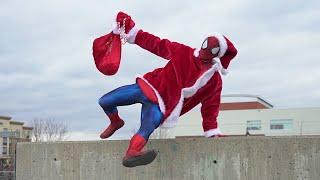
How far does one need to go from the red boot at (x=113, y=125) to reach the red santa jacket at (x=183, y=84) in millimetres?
451

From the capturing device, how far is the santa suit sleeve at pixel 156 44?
4816 mm

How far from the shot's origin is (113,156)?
5.08 metres

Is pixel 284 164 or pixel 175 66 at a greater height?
pixel 175 66

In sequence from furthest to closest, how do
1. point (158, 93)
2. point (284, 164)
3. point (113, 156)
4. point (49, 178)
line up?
point (49, 178) → point (113, 156) → point (158, 93) → point (284, 164)

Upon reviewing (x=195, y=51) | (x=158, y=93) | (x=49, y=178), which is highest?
(x=195, y=51)

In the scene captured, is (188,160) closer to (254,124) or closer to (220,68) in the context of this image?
(220,68)

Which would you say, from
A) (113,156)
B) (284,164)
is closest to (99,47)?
(113,156)

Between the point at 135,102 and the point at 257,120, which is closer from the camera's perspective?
the point at 135,102

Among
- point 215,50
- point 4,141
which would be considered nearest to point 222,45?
point 215,50

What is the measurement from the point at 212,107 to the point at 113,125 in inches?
36.0

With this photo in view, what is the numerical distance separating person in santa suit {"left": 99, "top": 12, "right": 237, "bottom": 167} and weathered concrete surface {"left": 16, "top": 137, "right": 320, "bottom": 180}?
28cm

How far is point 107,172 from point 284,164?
5.38 ft

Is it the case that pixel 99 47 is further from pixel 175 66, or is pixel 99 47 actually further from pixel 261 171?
pixel 261 171

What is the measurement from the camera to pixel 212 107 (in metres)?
4.84
